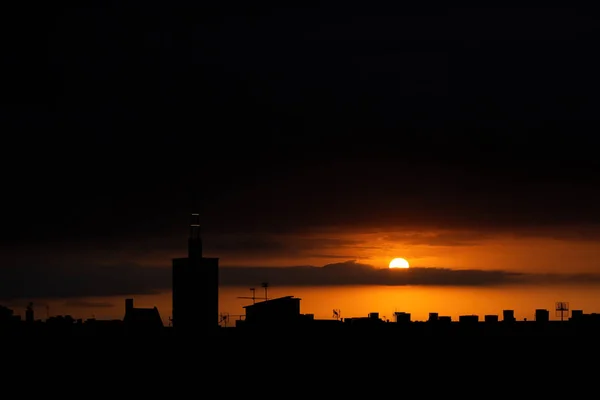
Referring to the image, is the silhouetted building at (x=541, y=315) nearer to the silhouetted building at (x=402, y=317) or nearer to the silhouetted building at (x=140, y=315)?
the silhouetted building at (x=402, y=317)

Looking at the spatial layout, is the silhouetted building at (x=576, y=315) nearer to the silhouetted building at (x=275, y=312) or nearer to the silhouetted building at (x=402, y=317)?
the silhouetted building at (x=402, y=317)

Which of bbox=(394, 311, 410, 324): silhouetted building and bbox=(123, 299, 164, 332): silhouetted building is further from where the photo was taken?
bbox=(123, 299, 164, 332): silhouetted building

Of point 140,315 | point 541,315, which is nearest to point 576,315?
point 541,315

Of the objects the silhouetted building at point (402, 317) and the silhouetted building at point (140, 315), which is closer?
the silhouetted building at point (402, 317)

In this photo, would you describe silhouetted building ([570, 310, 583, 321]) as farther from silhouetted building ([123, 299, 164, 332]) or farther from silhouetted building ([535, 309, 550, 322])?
silhouetted building ([123, 299, 164, 332])

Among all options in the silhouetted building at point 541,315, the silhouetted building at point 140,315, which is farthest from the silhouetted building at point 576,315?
the silhouetted building at point 140,315

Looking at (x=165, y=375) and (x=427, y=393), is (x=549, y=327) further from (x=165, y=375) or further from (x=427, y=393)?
(x=165, y=375)

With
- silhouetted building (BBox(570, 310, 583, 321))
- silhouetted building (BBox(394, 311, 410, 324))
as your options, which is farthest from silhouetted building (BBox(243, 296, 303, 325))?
silhouetted building (BBox(570, 310, 583, 321))

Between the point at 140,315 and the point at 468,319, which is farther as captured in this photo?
the point at 140,315

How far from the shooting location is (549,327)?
443 feet

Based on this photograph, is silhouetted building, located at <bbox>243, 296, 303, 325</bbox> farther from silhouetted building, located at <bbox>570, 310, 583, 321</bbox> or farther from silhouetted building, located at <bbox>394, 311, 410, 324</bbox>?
silhouetted building, located at <bbox>570, 310, 583, 321</bbox>

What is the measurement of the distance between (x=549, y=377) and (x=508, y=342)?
16.1 m

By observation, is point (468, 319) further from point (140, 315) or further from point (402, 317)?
point (140, 315)

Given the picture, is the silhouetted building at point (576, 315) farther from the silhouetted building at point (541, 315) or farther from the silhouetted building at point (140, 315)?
the silhouetted building at point (140, 315)
